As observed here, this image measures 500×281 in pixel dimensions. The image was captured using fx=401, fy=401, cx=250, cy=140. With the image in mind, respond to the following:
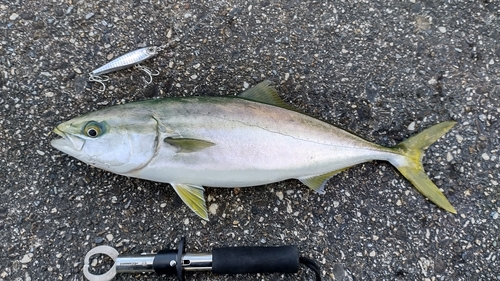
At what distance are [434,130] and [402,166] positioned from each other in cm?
35

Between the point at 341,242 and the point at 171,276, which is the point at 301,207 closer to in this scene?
the point at 341,242

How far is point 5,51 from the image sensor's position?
2.80m

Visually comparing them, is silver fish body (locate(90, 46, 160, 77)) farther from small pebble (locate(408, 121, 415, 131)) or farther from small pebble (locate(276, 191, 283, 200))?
small pebble (locate(408, 121, 415, 131))

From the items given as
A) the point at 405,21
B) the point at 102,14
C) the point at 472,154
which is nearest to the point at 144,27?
the point at 102,14

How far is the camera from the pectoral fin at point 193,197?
2.46 m

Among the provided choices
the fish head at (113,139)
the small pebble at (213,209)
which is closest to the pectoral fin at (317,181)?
the small pebble at (213,209)

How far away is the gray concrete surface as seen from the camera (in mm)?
2588

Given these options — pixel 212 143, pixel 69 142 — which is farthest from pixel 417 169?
pixel 69 142

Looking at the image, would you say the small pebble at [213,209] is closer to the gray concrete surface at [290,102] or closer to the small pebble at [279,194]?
the gray concrete surface at [290,102]

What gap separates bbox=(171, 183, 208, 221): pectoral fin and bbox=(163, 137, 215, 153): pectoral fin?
0.25 m

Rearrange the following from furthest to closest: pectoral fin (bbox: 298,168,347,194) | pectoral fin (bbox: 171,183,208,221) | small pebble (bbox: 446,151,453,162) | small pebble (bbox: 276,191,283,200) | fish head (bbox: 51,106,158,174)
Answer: small pebble (bbox: 446,151,453,162) → small pebble (bbox: 276,191,283,200) → pectoral fin (bbox: 298,168,347,194) → pectoral fin (bbox: 171,183,208,221) → fish head (bbox: 51,106,158,174)

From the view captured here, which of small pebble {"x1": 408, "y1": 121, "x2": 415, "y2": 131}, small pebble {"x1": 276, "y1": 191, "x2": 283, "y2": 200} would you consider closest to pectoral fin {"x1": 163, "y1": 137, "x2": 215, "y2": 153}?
small pebble {"x1": 276, "y1": 191, "x2": 283, "y2": 200}

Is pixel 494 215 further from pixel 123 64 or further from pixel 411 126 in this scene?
pixel 123 64

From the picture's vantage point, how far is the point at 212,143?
2.35 metres
